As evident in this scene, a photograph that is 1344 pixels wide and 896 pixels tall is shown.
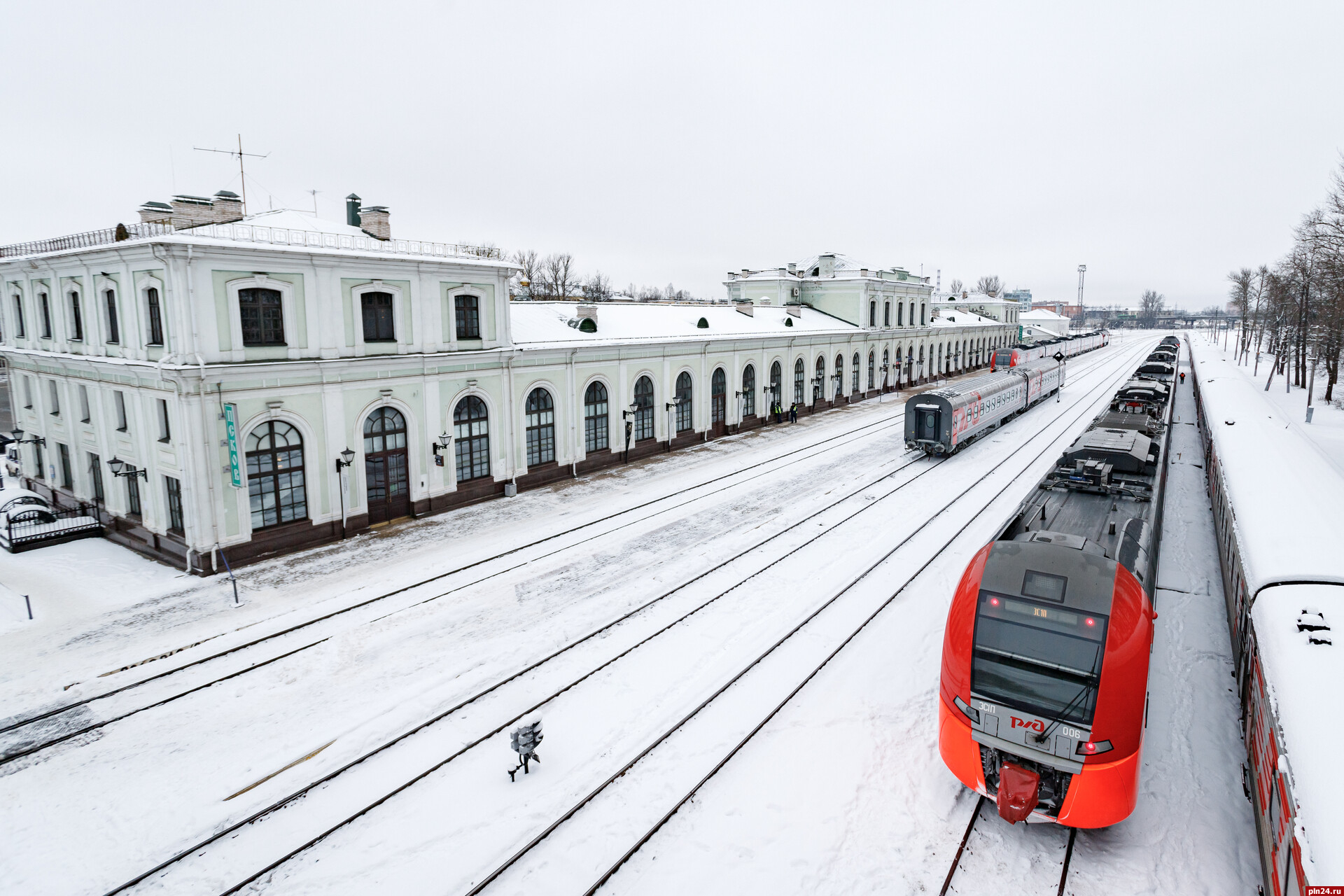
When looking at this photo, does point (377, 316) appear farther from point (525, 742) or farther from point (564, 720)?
point (525, 742)

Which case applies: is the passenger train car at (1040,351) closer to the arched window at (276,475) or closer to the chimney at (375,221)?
the chimney at (375,221)

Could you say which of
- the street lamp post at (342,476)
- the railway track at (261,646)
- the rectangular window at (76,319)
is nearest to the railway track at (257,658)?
the railway track at (261,646)

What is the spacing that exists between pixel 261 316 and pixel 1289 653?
21113 millimetres

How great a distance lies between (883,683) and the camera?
11477 millimetres

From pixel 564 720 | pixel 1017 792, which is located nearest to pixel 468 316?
pixel 564 720

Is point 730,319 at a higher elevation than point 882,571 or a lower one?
higher

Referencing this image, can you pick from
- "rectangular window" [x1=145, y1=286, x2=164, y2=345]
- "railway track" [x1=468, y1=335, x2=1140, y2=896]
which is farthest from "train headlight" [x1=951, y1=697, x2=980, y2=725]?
"rectangular window" [x1=145, y1=286, x2=164, y2=345]

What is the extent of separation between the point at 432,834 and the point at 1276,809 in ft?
30.2

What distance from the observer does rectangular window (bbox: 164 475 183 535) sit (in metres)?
17.6

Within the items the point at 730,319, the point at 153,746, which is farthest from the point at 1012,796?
the point at 730,319

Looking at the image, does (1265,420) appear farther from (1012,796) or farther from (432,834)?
(432,834)

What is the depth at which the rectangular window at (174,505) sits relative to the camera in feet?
57.7

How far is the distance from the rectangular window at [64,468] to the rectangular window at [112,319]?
622 centimetres

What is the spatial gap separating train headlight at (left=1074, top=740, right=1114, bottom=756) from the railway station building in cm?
1826
